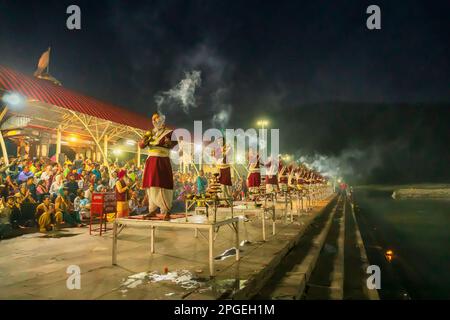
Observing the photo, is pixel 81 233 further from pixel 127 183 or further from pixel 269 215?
pixel 269 215

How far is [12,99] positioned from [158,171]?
33.7 feet

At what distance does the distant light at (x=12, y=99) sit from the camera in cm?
1212

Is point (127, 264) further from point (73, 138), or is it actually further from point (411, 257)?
point (73, 138)

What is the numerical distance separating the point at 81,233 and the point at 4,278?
5.22 m

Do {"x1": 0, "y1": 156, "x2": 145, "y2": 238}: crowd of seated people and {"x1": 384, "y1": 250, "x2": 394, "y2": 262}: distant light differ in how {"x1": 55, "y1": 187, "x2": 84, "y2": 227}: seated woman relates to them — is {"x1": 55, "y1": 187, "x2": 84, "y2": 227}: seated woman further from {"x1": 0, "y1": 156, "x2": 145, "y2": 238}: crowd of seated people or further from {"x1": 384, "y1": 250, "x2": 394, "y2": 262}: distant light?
{"x1": 384, "y1": 250, "x2": 394, "y2": 262}: distant light

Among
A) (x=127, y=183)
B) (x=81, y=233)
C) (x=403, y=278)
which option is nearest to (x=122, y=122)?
(x=127, y=183)

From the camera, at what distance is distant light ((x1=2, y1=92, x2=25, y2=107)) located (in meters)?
12.1

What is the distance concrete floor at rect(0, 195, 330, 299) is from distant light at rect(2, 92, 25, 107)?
6104 millimetres

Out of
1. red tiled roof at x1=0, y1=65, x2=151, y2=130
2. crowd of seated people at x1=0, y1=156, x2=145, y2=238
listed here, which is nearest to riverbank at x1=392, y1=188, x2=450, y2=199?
red tiled roof at x1=0, y1=65, x2=151, y2=130

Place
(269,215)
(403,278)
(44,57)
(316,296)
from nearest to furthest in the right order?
(316,296) < (403,278) < (269,215) < (44,57)

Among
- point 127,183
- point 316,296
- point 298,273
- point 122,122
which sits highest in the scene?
point 122,122

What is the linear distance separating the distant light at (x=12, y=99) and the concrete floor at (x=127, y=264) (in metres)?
6.10

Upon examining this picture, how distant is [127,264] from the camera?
244 inches
